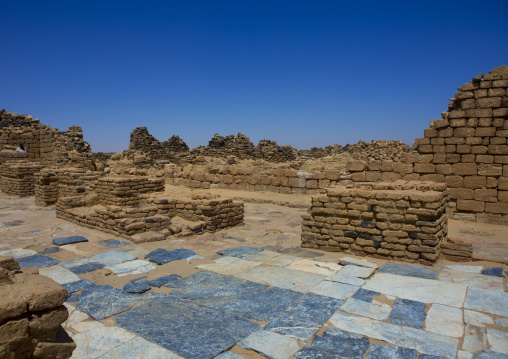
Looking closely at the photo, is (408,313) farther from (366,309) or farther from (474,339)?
(474,339)

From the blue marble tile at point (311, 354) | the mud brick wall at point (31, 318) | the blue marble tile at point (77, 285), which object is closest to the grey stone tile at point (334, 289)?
the blue marble tile at point (311, 354)

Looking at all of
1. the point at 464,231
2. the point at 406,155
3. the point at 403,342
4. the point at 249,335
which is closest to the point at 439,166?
the point at 406,155

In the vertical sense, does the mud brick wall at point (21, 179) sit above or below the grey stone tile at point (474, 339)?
above

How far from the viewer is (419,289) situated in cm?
448

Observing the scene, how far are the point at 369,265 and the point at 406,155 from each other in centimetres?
627

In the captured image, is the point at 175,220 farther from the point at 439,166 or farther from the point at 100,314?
the point at 439,166

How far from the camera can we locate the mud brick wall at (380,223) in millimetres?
5793

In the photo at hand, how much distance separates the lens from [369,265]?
5.56 metres

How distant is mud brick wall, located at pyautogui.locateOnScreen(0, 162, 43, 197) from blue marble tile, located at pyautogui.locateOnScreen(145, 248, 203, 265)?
11.9 m

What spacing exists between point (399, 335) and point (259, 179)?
11.7m

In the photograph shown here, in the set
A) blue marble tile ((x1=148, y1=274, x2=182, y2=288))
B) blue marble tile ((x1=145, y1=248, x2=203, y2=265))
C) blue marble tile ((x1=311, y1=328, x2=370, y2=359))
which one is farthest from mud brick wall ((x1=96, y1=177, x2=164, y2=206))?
blue marble tile ((x1=311, y1=328, x2=370, y2=359))

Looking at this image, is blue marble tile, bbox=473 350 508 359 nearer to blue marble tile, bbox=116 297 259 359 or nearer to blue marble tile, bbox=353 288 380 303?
blue marble tile, bbox=353 288 380 303

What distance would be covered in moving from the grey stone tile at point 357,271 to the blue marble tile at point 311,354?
6.97 ft

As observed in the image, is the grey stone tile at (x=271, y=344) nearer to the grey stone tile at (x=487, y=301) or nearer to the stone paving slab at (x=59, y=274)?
the grey stone tile at (x=487, y=301)
